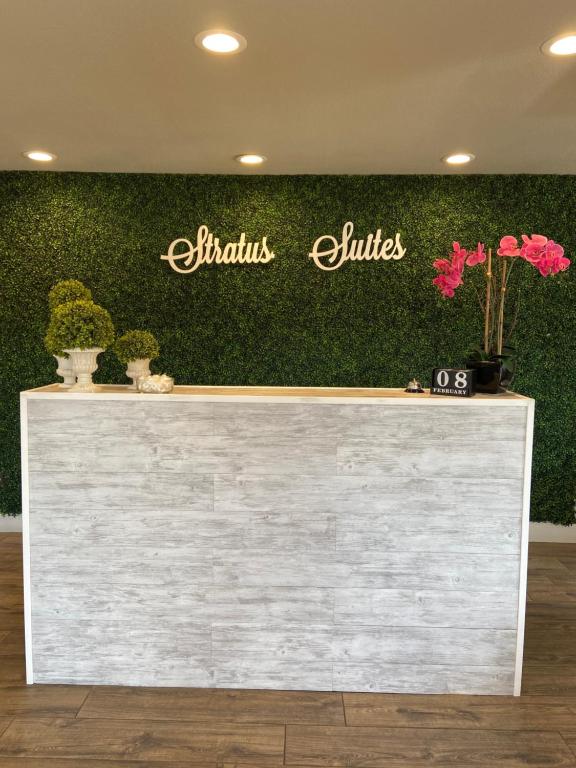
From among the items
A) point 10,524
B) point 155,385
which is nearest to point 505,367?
point 155,385

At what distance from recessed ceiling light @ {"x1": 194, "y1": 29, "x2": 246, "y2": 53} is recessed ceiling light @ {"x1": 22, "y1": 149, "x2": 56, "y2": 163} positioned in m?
1.78

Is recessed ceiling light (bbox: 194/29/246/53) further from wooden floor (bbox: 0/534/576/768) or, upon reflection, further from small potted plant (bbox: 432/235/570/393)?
wooden floor (bbox: 0/534/576/768)

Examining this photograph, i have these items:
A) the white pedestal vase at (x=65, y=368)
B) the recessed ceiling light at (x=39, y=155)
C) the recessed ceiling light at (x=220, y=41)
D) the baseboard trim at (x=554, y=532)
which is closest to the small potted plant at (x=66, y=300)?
the white pedestal vase at (x=65, y=368)

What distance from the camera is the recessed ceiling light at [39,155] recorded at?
349cm

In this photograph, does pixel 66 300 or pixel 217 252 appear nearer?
pixel 66 300

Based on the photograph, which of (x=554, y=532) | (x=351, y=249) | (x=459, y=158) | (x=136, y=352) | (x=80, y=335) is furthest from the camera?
(x=554, y=532)

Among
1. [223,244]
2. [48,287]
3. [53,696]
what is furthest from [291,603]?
[48,287]

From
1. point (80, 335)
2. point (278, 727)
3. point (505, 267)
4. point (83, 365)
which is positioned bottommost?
point (278, 727)

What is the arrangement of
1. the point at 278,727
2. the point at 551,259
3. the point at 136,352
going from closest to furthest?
1. the point at 278,727
2. the point at 551,259
3. the point at 136,352

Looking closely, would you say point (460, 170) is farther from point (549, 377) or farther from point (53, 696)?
point (53, 696)

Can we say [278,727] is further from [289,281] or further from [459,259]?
[289,281]

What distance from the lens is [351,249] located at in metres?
3.96

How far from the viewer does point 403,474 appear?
226cm

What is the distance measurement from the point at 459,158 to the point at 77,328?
8.42 feet
